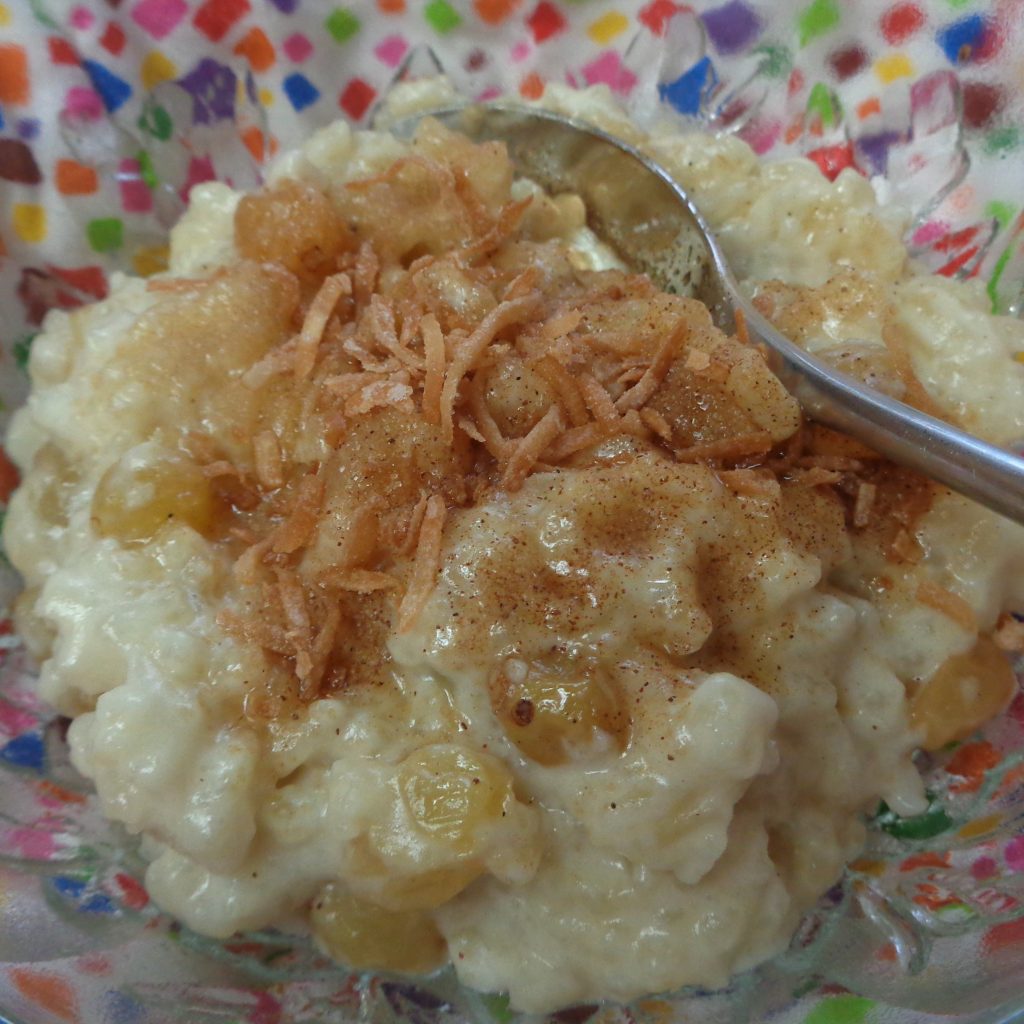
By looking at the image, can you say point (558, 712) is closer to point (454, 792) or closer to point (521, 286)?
point (454, 792)

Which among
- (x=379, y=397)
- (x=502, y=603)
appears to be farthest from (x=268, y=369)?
→ (x=502, y=603)

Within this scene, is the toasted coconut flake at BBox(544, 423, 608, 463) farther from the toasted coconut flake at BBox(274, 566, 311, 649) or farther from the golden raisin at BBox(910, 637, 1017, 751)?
the golden raisin at BBox(910, 637, 1017, 751)

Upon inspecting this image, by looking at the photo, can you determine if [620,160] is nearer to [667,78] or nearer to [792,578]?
[667,78]

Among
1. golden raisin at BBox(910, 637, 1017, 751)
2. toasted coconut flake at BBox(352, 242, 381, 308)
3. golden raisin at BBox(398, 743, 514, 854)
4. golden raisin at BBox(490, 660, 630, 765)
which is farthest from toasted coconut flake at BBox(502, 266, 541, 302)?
golden raisin at BBox(910, 637, 1017, 751)

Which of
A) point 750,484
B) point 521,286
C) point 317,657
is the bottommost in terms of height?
point 317,657

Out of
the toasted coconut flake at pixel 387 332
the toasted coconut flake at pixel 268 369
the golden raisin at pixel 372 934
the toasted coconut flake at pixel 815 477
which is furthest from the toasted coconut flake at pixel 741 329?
the golden raisin at pixel 372 934

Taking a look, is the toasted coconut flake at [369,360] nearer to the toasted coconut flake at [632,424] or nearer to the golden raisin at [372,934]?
→ the toasted coconut flake at [632,424]

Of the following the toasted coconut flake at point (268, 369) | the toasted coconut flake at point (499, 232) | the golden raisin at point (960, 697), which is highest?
the toasted coconut flake at point (499, 232)

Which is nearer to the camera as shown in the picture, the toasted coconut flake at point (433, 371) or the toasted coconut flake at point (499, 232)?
the toasted coconut flake at point (433, 371)
